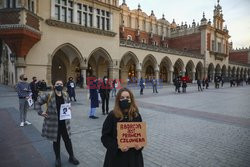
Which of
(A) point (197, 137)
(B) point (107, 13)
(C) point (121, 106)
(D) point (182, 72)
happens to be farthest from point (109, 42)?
(C) point (121, 106)

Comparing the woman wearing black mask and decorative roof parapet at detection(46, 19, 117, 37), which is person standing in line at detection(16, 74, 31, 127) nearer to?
the woman wearing black mask

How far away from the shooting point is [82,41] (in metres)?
22.7

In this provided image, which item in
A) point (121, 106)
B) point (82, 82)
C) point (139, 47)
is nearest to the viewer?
point (121, 106)

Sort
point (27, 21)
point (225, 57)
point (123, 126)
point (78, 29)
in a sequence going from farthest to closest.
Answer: point (225, 57), point (78, 29), point (27, 21), point (123, 126)

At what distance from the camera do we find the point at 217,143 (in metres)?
5.43

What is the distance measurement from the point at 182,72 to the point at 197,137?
32316 mm

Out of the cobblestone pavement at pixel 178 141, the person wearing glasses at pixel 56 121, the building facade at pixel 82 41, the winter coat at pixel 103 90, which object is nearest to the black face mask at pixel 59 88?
the person wearing glasses at pixel 56 121

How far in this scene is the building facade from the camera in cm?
1691

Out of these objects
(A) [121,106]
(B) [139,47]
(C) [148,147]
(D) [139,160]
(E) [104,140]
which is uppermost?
(B) [139,47]

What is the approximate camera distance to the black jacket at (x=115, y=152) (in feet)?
8.03

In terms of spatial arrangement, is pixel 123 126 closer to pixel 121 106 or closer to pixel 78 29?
pixel 121 106

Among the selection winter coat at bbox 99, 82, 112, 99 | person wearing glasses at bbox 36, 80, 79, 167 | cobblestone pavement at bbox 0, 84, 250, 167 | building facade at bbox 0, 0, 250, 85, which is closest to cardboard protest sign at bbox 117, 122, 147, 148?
cobblestone pavement at bbox 0, 84, 250, 167

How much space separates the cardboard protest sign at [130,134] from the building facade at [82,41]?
53.4 feet

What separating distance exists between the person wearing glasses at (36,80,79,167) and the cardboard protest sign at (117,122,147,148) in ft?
6.83
